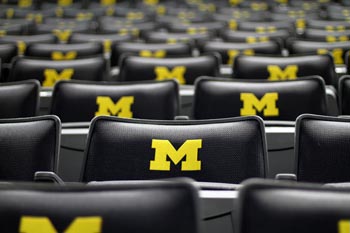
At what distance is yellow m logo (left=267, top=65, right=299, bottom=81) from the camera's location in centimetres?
141

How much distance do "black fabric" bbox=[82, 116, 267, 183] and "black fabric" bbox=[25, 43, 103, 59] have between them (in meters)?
1.26

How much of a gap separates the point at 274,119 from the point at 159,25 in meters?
2.28

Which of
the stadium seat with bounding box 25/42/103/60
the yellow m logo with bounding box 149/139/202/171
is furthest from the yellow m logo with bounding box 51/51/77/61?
the yellow m logo with bounding box 149/139/202/171

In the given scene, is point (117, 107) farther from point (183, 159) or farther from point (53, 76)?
point (53, 76)

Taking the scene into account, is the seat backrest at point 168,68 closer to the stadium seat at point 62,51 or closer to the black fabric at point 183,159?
the stadium seat at point 62,51

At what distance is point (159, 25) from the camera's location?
3.26m

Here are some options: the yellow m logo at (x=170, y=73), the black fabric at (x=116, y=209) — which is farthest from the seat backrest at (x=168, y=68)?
the black fabric at (x=116, y=209)

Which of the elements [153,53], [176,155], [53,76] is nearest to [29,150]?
[176,155]

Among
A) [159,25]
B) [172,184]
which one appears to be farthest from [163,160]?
[159,25]

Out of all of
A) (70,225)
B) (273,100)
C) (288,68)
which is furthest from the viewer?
(288,68)

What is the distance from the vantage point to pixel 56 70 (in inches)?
61.0

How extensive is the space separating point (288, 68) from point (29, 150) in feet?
2.84

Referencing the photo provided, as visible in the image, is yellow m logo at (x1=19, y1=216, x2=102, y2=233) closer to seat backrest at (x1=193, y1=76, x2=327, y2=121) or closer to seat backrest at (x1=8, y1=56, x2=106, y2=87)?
seat backrest at (x1=193, y1=76, x2=327, y2=121)

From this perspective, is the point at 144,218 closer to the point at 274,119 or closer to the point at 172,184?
the point at 172,184
